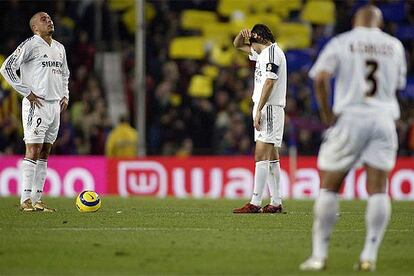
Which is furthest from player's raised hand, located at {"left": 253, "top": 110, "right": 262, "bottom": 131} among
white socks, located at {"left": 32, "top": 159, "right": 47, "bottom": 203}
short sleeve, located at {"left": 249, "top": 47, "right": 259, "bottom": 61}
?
white socks, located at {"left": 32, "top": 159, "right": 47, "bottom": 203}

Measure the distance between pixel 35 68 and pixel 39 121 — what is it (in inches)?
29.0

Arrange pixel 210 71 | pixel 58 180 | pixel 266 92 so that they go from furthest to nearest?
pixel 210 71, pixel 58 180, pixel 266 92

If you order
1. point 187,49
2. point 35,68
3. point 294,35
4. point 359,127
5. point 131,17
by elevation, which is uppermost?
point 131,17

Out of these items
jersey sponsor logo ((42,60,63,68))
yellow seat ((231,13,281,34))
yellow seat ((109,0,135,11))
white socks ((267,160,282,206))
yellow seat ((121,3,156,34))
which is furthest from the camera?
yellow seat ((121,3,156,34))

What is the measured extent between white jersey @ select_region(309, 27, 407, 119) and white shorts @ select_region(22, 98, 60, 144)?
20.6 feet

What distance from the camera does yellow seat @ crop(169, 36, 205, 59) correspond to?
1063 inches

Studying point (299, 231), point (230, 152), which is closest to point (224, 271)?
point (299, 231)

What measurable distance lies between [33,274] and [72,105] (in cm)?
1666

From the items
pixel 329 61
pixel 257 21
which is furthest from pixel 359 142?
pixel 257 21

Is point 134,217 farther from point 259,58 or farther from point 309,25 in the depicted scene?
point 309,25

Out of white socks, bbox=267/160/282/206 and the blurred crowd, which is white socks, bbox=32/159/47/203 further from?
the blurred crowd

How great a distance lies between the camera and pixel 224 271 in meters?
9.00

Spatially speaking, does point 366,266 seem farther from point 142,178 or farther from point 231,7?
point 231,7

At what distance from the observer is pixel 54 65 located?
14.6 meters
